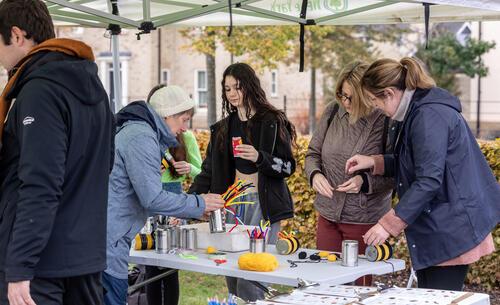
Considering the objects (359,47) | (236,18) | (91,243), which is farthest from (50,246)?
(359,47)

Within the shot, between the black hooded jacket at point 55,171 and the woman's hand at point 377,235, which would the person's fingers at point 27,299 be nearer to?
the black hooded jacket at point 55,171

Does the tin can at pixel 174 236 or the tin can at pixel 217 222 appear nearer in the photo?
the tin can at pixel 217 222

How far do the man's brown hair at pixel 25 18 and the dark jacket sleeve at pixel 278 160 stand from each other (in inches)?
76.3

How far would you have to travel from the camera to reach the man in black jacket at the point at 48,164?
8.77ft

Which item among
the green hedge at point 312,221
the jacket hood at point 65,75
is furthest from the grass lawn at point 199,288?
the jacket hood at point 65,75

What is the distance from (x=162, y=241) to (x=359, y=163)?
1.05 metres

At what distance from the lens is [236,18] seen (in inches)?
274

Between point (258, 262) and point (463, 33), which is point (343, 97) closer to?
point (258, 262)

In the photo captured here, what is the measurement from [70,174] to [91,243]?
0.24m

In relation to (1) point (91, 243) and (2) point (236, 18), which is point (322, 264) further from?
(2) point (236, 18)

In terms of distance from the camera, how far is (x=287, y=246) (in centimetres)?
420

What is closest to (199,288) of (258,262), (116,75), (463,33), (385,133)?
(116,75)

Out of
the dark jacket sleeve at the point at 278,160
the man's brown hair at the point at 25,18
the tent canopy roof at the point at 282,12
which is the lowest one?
the dark jacket sleeve at the point at 278,160

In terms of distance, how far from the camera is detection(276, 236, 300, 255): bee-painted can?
165 inches
